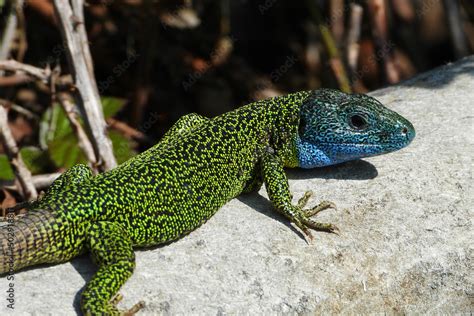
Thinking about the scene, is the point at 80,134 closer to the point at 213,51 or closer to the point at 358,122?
the point at 358,122

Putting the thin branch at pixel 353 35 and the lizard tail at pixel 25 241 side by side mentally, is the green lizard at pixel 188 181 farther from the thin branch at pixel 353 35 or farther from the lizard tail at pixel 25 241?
the thin branch at pixel 353 35

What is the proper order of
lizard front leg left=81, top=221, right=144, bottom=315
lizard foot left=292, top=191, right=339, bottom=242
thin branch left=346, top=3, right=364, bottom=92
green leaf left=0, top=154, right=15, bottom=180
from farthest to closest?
1. thin branch left=346, top=3, right=364, bottom=92
2. green leaf left=0, top=154, right=15, bottom=180
3. lizard foot left=292, top=191, right=339, bottom=242
4. lizard front leg left=81, top=221, right=144, bottom=315

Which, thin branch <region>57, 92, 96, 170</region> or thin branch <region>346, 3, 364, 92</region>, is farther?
thin branch <region>346, 3, 364, 92</region>

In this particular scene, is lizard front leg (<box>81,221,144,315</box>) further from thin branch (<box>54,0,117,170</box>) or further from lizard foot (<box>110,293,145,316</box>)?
thin branch (<box>54,0,117,170</box>)

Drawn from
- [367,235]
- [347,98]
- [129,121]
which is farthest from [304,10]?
[367,235]

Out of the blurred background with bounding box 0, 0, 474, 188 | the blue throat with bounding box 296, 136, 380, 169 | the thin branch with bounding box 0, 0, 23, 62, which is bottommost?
the blurred background with bounding box 0, 0, 474, 188

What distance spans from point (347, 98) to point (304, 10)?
5.60 metres

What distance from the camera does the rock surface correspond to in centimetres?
455

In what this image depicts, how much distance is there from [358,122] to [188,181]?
→ 1437 millimetres

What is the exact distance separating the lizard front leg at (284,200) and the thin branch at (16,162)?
229 cm

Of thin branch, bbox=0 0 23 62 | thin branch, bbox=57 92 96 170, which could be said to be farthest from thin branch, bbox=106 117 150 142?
thin branch, bbox=0 0 23 62

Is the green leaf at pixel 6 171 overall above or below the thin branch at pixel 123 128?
above

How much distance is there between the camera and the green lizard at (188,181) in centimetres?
454

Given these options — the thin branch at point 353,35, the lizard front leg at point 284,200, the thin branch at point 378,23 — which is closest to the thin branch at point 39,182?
the lizard front leg at point 284,200
